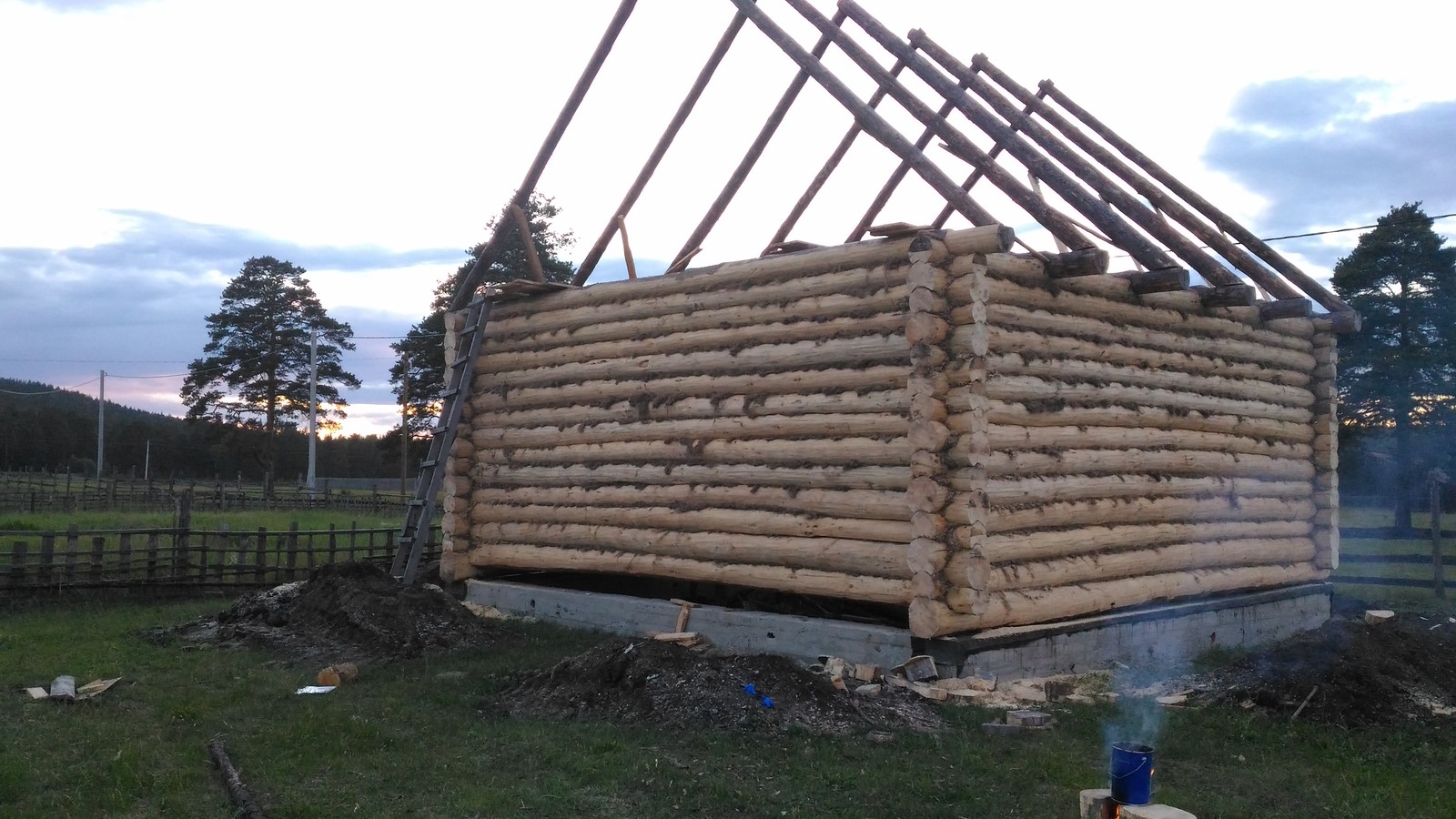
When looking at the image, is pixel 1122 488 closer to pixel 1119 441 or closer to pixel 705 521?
pixel 1119 441

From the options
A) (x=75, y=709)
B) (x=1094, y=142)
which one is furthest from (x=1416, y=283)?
(x=75, y=709)

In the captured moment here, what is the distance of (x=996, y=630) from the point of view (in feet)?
30.7

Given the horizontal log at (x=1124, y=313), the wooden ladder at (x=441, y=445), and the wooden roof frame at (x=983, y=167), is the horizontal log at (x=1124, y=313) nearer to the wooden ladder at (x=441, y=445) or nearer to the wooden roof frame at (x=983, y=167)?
the wooden roof frame at (x=983, y=167)

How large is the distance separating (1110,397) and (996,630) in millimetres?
2839

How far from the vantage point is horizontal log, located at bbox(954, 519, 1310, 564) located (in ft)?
30.6

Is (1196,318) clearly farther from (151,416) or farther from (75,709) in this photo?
(151,416)

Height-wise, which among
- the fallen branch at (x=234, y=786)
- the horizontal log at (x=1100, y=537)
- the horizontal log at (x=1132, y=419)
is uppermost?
the horizontal log at (x=1132, y=419)

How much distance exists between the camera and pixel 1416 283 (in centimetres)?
2822

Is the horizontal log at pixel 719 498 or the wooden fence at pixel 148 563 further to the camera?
the wooden fence at pixel 148 563

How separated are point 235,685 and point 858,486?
19.2ft

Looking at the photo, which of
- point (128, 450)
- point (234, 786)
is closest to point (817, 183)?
point (234, 786)

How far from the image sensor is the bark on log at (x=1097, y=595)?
9.10 metres

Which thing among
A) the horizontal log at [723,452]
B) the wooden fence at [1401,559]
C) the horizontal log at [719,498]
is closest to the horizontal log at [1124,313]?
the horizontal log at [723,452]

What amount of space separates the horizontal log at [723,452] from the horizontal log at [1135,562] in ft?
4.30
